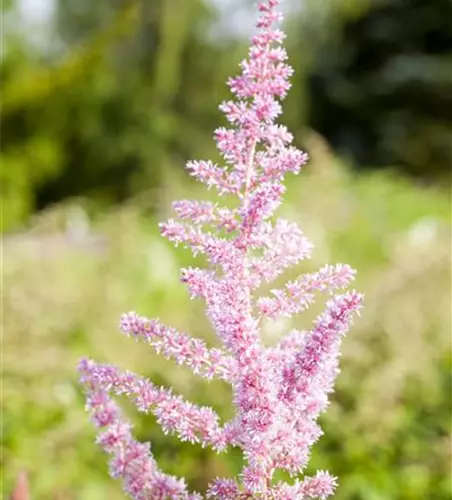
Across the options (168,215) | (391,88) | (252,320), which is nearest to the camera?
(252,320)

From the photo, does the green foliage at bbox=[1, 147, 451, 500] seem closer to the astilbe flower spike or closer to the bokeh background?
the bokeh background

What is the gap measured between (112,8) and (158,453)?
13.2m

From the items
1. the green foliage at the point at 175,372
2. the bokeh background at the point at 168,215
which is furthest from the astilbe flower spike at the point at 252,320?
the green foliage at the point at 175,372

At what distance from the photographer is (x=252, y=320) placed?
3.99 feet

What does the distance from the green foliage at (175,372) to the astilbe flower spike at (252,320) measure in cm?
224

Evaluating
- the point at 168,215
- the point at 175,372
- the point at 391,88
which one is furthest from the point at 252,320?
the point at 391,88

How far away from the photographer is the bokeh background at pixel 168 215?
416 centimetres

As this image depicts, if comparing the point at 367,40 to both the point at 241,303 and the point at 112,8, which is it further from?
the point at 241,303

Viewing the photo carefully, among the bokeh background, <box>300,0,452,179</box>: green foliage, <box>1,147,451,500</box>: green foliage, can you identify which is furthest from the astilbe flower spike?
<box>300,0,452,179</box>: green foliage

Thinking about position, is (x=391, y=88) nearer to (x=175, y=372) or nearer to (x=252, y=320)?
(x=175, y=372)

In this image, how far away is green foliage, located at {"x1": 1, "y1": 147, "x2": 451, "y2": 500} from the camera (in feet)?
12.9

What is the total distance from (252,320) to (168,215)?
932 cm

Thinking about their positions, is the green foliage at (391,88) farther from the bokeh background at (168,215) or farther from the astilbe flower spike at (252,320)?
the astilbe flower spike at (252,320)

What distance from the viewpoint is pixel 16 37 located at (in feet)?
41.9
